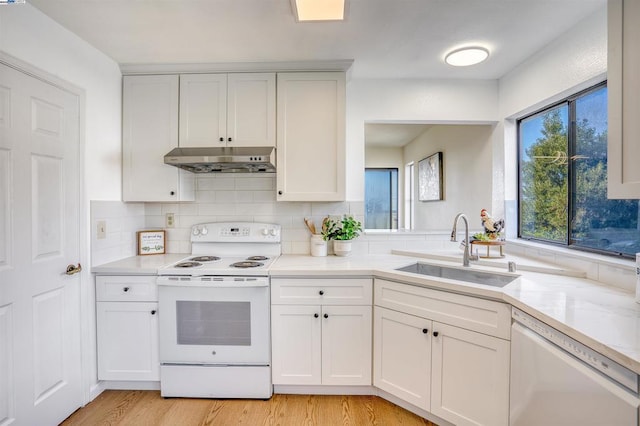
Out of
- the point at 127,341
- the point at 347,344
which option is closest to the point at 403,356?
the point at 347,344

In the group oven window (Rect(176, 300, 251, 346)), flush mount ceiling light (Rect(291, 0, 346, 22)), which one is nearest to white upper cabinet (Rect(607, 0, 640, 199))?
flush mount ceiling light (Rect(291, 0, 346, 22))

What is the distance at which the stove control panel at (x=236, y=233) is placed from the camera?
2.43 metres

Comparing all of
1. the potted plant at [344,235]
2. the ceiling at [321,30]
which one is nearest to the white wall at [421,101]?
the ceiling at [321,30]

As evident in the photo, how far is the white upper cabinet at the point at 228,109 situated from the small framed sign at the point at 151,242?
0.82 m

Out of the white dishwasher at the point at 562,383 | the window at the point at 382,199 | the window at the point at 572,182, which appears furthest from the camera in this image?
the window at the point at 382,199

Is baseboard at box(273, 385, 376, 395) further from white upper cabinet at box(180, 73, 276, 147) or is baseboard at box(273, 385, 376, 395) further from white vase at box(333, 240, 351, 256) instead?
white upper cabinet at box(180, 73, 276, 147)

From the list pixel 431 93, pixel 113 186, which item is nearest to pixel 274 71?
pixel 431 93

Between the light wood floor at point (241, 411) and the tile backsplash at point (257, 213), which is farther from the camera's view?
the tile backsplash at point (257, 213)

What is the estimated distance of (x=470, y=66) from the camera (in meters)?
2.24

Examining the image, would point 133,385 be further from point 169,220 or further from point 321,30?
point 321,30

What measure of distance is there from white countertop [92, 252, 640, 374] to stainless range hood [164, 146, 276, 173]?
2.41ft

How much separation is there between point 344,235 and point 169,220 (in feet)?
5.01

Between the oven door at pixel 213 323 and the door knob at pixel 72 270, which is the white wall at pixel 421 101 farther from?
the door knob at pixel 72 270

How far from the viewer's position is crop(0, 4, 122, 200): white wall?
1493mm
